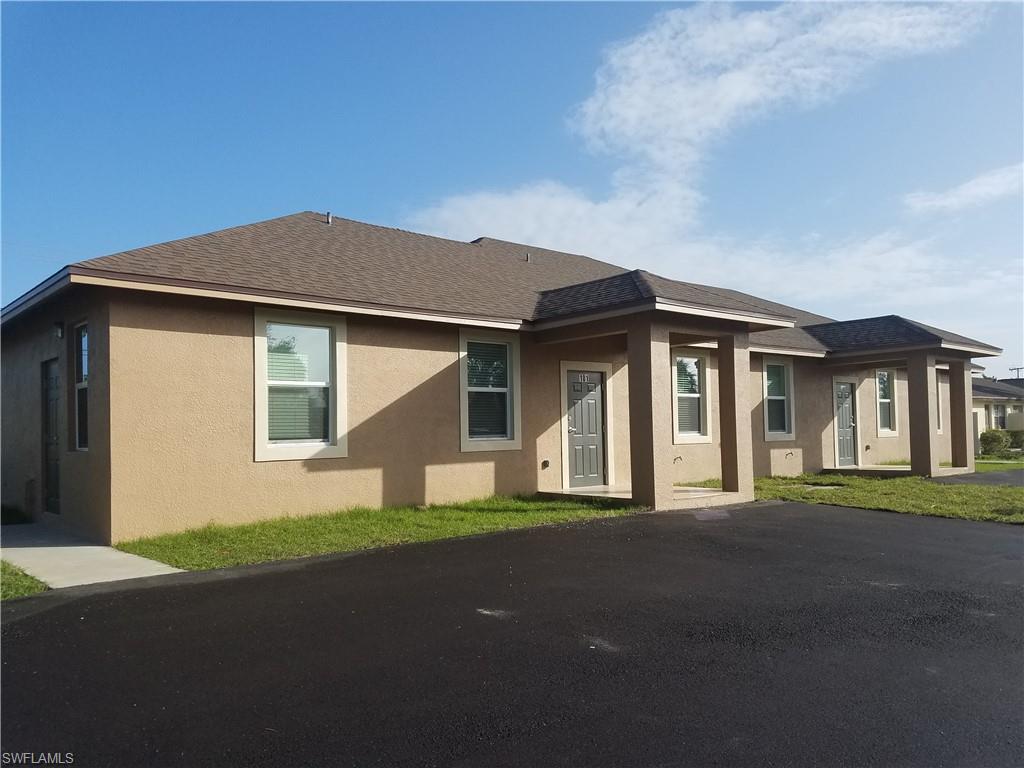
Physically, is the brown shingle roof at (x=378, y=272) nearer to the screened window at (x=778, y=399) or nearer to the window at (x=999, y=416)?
the screened window at (x=778, y=399)

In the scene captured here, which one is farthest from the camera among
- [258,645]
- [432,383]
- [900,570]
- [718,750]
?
[432,383]

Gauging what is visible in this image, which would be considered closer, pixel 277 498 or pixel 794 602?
pixel 794 602

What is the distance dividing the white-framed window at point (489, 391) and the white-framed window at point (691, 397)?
14.2ft

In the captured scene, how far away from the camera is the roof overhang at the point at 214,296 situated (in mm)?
8461

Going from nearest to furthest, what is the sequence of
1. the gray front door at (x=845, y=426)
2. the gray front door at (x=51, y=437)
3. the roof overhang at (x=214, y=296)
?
the roof overhang at (x=214, y=296) < the gray front door at (x=51, y=437) < the gray front door at (x=845, y=426)

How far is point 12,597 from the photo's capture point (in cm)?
642

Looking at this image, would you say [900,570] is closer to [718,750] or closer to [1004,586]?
[1004,586]

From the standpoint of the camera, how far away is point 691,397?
16219mm

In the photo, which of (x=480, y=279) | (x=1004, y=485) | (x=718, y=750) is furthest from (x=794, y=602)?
(x=1004, y=485)

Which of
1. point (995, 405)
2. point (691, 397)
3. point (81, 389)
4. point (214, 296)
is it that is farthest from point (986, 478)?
point (995, 405)

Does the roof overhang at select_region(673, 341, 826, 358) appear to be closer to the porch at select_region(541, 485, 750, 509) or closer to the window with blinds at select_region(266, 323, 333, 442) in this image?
the porch at select_region(541, 485, 750, 509)

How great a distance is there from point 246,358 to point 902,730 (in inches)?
335

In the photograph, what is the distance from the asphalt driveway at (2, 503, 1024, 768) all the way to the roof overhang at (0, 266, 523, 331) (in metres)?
3.59

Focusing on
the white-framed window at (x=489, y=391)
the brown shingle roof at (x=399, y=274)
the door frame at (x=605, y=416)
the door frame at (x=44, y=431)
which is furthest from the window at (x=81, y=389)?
the door frame at (x=605, y=416)
